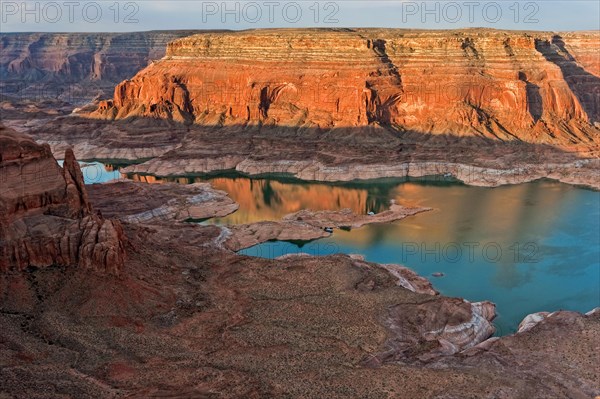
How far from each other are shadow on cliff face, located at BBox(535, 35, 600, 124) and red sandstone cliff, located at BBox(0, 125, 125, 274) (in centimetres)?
10878

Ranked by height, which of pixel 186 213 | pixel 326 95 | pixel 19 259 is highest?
pixel 326 95

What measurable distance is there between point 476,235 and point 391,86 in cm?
5670

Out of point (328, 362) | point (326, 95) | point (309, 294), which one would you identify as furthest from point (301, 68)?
point (328, 362)

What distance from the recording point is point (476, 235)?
6856 cm

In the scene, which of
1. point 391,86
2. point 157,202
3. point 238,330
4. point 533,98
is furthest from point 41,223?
point 533,98

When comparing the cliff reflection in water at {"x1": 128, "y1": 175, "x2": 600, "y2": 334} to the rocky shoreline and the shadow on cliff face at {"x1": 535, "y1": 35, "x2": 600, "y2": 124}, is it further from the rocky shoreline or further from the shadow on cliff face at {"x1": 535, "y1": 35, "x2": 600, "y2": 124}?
the shadow on cliff face at {"x1": 535, "y1": 35, "x2": 600, "y2": 124}

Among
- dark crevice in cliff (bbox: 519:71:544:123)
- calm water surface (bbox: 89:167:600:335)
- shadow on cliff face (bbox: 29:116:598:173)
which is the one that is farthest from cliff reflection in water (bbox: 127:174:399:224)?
dark crevice in cliff (bbox: 519:71:544:123)

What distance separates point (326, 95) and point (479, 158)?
35276mm

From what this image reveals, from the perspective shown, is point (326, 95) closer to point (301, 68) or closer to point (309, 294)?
point (301, 68)

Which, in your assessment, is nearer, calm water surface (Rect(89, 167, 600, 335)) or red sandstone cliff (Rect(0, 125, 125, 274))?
red sandstone cliff (Rect(0, 125, 125, 274))

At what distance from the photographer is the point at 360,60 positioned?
396ft

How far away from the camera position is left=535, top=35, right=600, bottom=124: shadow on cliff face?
406 ft

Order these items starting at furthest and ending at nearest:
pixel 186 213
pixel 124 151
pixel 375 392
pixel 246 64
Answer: pixel 246 64 < pixel 124 151 < pixel 186 213 < pixel 375 392

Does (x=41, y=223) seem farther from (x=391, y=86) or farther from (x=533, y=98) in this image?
(x=533, y=98)
